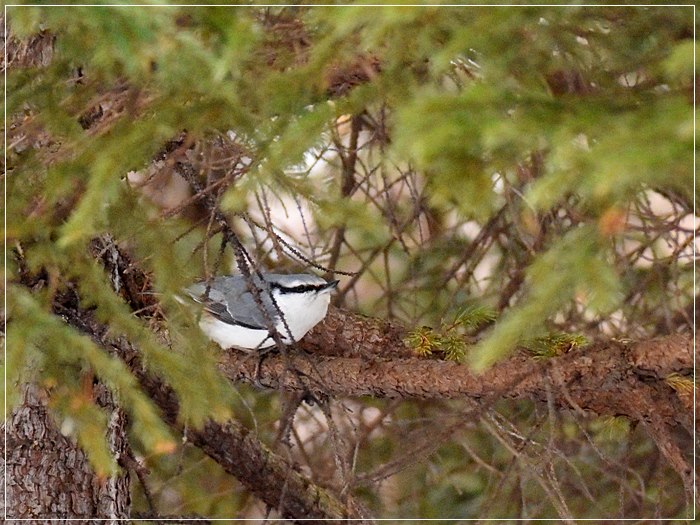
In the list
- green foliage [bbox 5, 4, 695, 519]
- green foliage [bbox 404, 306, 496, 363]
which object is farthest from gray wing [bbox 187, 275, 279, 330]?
green foliage [bbox 5, 4, 695, 519]

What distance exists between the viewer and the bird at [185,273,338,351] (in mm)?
3387

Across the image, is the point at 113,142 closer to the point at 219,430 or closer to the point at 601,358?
the point at 601,358

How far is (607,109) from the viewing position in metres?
1.62

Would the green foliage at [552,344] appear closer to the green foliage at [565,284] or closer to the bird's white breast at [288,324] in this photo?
the bird's white breast at [288,324]

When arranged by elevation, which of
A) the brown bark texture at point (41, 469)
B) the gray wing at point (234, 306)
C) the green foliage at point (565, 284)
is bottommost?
the brown bark texture at point (41, 469)

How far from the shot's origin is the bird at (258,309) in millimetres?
3387

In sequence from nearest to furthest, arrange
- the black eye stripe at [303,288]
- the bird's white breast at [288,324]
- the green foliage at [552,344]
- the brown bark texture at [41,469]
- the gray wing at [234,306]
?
the green foliage at [552,344] → the brown bark texture at [41,469] → the bird's white breast at [288,324] → the black eye stripe at [303,288] → the gray wing at [234,306]

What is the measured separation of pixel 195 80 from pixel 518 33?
27.5 inches

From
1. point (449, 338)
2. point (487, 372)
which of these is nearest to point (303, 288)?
point (449, 338)

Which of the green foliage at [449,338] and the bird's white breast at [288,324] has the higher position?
the green foliage at [449,338]

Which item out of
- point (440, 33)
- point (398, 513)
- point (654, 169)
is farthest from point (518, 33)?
point (398, 513)

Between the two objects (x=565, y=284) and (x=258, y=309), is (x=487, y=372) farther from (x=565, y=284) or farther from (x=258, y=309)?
(x=565, y=284)

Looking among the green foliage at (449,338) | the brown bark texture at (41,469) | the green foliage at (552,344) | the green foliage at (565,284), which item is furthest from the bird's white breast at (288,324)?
the green foliage at (565,284)

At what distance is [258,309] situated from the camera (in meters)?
3.41
